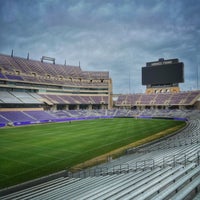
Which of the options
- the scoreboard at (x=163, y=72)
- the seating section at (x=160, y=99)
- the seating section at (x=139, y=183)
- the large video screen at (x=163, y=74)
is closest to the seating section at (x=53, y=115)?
the seating section at (x=160, y=99)

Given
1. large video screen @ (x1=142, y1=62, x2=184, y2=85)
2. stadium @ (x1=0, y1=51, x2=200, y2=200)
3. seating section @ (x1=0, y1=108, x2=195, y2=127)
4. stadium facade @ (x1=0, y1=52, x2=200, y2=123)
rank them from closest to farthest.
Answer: stadium @ (x1=0, y1=51, x2=200, y2=200), seating section @ (x1=0, y1=108, x2=195, y2=127), stadium facade @ (x1=0, y1=52, x2=200, y2=123), large video screen @ (x1=142, y1=62, x2=184, y2=85)

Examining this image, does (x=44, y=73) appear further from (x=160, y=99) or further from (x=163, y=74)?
(x=160, y=99)

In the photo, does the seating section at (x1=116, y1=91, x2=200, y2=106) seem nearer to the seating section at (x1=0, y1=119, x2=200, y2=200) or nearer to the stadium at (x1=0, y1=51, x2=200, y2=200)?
the stadium at (x1=0, y1=51, x2=200, y2=200)

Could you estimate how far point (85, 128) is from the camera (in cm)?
4819

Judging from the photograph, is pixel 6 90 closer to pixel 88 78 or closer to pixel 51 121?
pixel 51 121

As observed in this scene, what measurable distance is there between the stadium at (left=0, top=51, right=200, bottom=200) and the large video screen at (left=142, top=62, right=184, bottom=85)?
16.3 inches

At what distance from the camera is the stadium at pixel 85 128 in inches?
520

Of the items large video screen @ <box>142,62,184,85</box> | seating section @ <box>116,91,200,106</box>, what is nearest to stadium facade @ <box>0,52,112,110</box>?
seating section @ <box>116,91,200,106</box>

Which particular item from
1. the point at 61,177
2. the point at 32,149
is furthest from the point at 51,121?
the point at 61,177

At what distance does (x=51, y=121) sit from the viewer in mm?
63062

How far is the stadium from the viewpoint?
43.3ft

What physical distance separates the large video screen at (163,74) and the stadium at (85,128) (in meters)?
0.41

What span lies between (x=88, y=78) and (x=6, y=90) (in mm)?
45908

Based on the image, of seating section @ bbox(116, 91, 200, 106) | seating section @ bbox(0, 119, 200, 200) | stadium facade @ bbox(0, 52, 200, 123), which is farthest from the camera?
seating section @ bbox(116, 91, 200, 106)
